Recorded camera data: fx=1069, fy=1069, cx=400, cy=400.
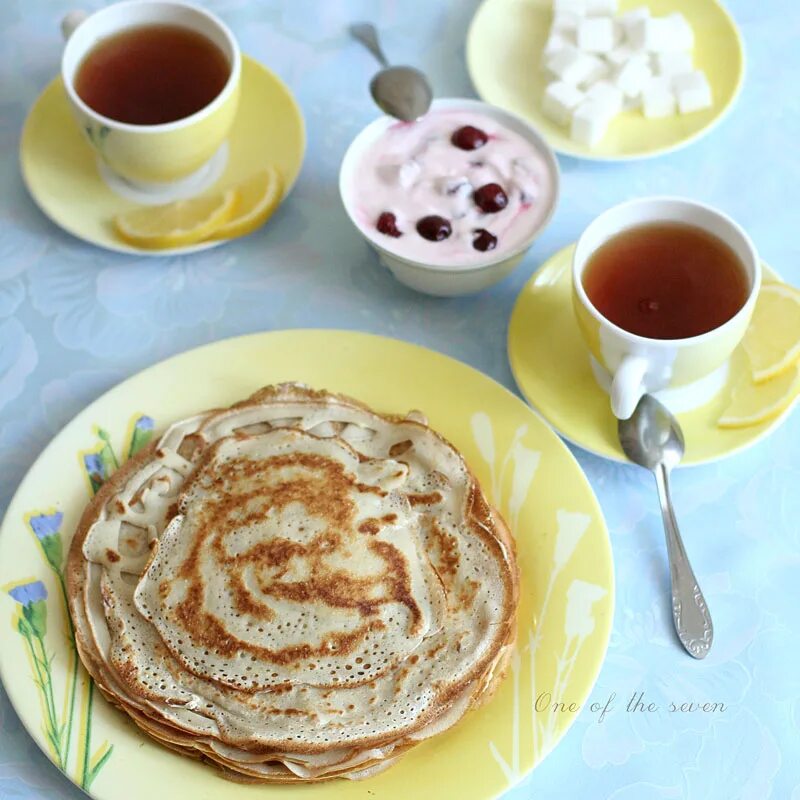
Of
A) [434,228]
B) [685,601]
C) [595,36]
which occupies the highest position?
[595,36]

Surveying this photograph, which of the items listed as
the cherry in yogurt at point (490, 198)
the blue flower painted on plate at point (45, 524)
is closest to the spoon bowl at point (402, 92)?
the cherry in yogurt at point (490, 198)

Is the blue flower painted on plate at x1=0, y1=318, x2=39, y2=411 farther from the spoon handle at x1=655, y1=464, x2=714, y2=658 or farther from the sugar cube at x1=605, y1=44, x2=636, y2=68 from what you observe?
the sugar cube at x1=605, y1=44, x2=636, y2=68

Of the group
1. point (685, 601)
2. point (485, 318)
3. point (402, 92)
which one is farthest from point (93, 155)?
point (685, 601)

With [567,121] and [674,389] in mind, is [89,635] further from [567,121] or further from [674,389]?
[567,121]

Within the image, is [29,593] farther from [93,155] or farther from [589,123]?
[589,123]

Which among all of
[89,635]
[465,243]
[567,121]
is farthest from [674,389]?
[89,635]

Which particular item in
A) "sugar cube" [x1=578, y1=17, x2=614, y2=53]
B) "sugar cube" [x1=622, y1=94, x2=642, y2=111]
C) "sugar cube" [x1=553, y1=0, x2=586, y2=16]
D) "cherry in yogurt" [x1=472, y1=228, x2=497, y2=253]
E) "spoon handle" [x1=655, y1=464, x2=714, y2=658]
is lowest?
"spoon handle" [x1=655, y1=464, x2=714, y2=658]

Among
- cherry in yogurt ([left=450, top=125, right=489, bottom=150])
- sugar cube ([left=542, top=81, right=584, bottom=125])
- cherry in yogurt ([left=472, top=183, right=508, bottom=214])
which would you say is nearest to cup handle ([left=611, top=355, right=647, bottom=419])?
cherry in yogurt ([left=472, top=183, right=508, bottom=214])
